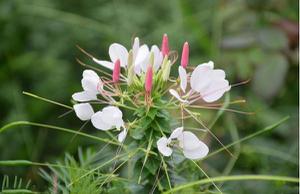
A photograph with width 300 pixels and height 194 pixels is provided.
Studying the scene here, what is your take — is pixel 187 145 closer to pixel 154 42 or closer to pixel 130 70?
pixel 130 70

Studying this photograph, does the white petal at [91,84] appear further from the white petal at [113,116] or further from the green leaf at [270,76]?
the green leaf at [270,76]

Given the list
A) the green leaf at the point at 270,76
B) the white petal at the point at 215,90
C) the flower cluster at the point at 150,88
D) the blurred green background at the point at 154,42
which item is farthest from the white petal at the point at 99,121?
the green leaf at the point at 270,76

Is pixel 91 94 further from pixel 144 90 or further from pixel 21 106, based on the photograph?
pixel 21 106

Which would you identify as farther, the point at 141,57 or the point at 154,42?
the point at 154,42

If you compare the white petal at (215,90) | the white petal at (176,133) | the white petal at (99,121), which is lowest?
the white petal at (176,133)

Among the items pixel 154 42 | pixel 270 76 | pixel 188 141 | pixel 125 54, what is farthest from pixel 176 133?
pixel 154 42

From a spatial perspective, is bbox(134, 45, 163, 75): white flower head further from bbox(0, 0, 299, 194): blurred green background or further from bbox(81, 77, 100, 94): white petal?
bbox(0, 0, 299, 194): blurred green background
